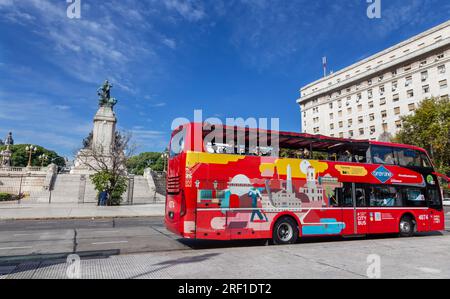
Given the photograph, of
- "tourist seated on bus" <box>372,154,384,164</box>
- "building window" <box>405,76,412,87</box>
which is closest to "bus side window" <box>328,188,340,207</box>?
"tourist seated on bus" <box>372,154,384,164</box>

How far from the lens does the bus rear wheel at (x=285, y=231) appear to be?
383 inches

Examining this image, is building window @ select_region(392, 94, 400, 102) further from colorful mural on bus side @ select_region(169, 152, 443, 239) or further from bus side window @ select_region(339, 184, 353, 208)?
bus side window @ select_region(339, 184, 353, 208)

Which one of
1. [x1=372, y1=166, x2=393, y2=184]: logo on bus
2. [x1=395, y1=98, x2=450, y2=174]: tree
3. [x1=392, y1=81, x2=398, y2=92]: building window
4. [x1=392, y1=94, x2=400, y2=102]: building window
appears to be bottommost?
[x1=372, y1=166, x2=393, y2=184]: logo on bus

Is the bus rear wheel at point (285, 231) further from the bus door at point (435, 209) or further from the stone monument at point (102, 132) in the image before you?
the stone monument at point (102, 132)

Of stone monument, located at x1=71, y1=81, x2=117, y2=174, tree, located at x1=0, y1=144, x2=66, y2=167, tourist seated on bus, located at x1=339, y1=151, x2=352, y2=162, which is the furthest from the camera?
tree, located at x1=0, y1=144, x2=66, y2=167

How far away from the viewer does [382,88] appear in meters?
57.5

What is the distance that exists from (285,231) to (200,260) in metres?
3.99

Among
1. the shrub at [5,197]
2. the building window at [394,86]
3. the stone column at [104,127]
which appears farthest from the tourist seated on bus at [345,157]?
the building window at [394,86]

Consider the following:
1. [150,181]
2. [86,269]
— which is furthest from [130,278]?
[150,181]

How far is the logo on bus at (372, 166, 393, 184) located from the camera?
11.7 m

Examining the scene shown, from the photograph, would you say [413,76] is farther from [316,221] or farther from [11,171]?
[11,171]

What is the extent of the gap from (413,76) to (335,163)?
172 ft

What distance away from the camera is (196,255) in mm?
7707

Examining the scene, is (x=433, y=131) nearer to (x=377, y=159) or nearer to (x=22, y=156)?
(x=377, y=159)
